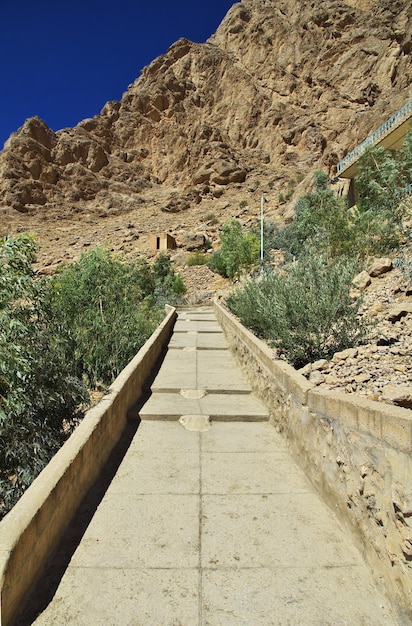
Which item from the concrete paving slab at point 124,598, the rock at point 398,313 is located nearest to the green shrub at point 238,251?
the rock at point 398,313

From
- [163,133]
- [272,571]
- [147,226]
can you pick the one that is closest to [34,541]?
[272,571]

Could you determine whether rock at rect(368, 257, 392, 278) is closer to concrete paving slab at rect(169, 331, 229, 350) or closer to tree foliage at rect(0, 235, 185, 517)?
concrete paving slab at rect(169, 331, 229, 350)

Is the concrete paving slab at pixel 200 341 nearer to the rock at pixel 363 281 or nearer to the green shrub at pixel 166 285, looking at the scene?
the rock at pixel 363 281

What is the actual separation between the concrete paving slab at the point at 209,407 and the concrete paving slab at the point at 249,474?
4.09 feet

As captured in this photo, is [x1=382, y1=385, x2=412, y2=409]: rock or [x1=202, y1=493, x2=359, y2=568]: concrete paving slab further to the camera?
[x1=382, y1=385, x2=412, y2=409]: rock

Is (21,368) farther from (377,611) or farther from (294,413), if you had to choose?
(377,611)

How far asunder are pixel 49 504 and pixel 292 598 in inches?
70.0

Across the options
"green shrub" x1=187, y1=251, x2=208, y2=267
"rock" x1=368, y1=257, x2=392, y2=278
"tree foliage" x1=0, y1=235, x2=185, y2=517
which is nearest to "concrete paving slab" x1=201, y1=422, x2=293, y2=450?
"tree foliage" x1=0, y1=235, x2=185, y2=517

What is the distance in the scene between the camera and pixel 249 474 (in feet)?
14.0

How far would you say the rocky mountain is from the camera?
64500 millimetres

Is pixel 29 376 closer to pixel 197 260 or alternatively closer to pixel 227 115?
pixel 197 260

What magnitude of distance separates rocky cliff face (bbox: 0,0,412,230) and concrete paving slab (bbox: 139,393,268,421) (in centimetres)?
5371

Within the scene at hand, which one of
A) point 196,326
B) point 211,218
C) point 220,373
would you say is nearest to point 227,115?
point 211,218

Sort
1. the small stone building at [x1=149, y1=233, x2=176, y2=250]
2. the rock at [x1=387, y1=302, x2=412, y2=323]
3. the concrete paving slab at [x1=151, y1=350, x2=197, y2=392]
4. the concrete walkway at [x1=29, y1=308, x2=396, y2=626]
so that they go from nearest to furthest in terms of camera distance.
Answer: the concrete walkway at [x1=29, y1=308, x2=396, y2=626] < the rock at [x1=387, y1=302, x2=412, y2=323] < the concrete paving slab at [x1=151, y1=350, x2=197, y2=392] < the small stone building at [x1=149, y1=233, x2=176, y2=250]
